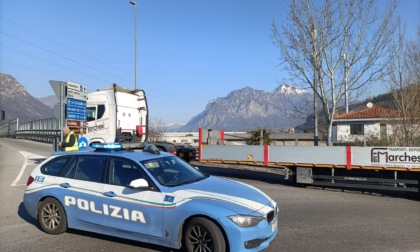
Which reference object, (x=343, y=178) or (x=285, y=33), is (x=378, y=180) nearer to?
(x=343, y=178)

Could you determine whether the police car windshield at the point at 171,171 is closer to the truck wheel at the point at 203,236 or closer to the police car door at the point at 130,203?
the police car door at the point at 130,203

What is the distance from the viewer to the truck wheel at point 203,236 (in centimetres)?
458

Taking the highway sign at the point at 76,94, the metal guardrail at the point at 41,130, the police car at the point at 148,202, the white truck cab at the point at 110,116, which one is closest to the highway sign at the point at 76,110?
the highway sign at the point at 76,94

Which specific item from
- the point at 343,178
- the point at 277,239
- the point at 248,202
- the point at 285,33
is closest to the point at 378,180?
the point at 343,178

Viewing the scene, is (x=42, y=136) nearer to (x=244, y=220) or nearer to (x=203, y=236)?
(x=203, y=236)

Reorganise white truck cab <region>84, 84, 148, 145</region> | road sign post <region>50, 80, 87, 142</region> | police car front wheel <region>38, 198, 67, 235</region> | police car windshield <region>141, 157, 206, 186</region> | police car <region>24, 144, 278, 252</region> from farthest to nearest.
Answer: white truck cab <region>84, 84, 148, 145</region>
road sign post <region>50, 80, 87, 142</region>
police car front wheel <region>38, 198, 67, 235</region>
police car windshield <region>141, 157, 206, 186</region>
police car <region>24, 144, 278, 252</region>

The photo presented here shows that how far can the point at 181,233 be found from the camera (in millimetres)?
4875

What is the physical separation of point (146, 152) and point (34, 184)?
204 cm

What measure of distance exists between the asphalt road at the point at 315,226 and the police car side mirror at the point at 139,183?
99cm

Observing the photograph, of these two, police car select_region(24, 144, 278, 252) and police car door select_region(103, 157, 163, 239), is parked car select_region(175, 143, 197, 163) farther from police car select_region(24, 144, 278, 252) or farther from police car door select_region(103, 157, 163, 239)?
police car door select_region(103, 157, 163, 239)

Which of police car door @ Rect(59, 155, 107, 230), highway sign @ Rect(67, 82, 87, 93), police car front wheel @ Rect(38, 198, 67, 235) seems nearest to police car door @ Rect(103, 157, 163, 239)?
police car door @ Rect(59, 155, 107, 230)

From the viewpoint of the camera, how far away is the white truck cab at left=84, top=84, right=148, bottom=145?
15.0 meters

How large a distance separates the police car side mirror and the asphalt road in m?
0.99

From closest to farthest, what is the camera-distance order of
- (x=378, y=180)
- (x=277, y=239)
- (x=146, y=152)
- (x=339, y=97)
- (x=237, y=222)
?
(x=237, y=222) → (x=277, y=239) → (x=146, y=152) → (x=378, y=180) → (x=339, y=97)
